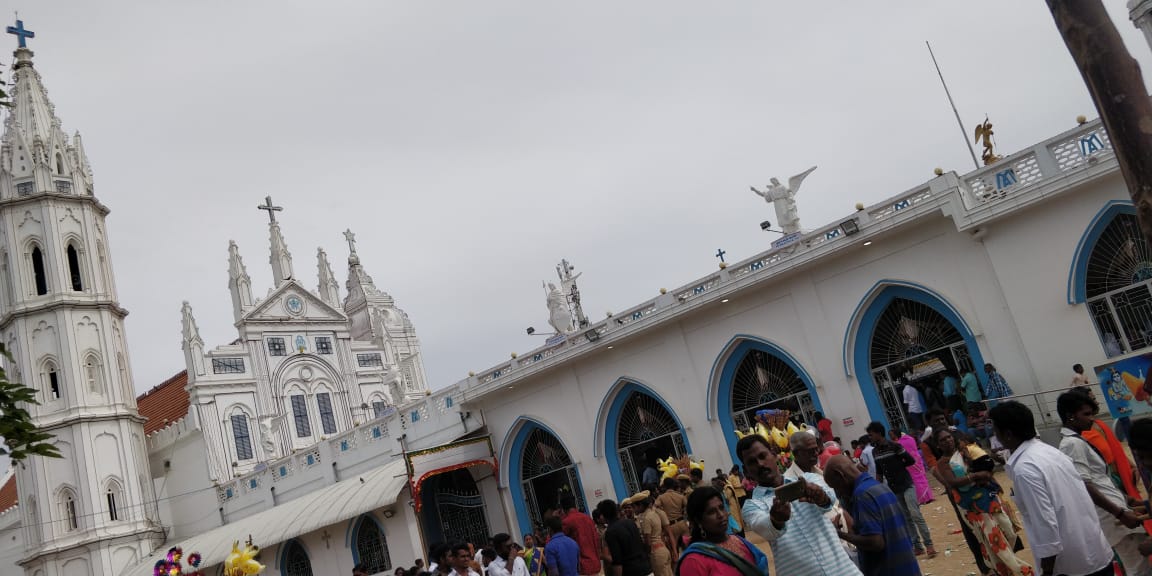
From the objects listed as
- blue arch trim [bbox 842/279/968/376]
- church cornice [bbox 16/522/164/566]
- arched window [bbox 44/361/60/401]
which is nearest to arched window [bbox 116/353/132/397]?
arched window [bbox 44/361/60/401]

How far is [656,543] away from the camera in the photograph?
9.04 meters

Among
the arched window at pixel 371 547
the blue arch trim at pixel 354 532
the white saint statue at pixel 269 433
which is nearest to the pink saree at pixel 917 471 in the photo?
the arched window at pixel 371 547

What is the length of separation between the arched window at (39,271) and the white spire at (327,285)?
12328 mm

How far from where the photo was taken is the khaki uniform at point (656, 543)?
900cm

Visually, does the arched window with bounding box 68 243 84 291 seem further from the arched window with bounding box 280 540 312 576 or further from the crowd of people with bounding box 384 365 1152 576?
the crowd of people with bounding box 384 365 1152 576

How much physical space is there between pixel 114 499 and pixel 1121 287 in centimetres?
3224

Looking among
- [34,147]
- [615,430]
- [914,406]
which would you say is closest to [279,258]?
[34,147]

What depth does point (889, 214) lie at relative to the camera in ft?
53.7

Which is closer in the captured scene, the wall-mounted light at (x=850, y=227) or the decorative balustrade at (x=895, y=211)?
the decorative balustrade at (x=895, y=211)

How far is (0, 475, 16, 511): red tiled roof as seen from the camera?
1688 inches

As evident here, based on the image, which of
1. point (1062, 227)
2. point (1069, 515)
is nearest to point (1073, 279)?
point (1062, 227)

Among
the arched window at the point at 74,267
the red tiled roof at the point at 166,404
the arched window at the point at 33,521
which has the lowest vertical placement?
the arched window at the point at 33,521

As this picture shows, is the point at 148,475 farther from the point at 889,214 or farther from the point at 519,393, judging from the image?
the point at 889,214

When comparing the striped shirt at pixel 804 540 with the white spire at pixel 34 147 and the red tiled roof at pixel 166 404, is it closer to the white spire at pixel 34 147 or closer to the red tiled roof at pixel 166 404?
the white spire at pixel 34 147
